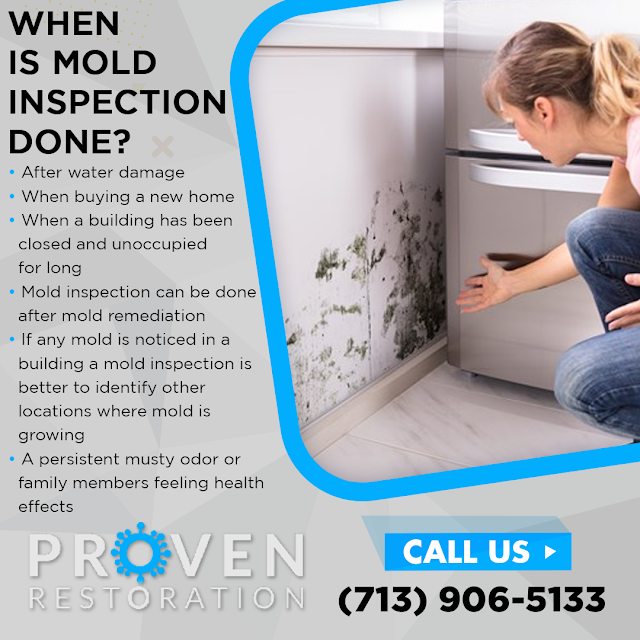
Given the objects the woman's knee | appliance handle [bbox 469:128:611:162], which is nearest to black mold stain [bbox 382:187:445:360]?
appliance handle [bbox 469:128:611:162]

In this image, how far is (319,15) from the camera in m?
0.65

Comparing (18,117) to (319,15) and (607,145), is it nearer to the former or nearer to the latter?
(319,15)

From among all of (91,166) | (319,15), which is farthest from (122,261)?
(319,15)

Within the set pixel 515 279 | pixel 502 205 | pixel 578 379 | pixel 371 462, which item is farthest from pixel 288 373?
pixel 502 205

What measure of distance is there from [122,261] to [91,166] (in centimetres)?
7

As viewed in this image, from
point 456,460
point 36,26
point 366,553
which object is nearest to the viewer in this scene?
point 36,26

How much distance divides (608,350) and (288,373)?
29cm

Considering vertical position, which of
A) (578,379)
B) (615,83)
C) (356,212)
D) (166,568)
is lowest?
(166,568)

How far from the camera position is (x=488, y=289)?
3.06 feet

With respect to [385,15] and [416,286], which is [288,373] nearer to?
[385,15]

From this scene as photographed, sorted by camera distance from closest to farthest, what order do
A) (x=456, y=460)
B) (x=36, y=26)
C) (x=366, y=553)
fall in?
(x=36, y=26) → (x=366, y=553) → (x=456, y=460)

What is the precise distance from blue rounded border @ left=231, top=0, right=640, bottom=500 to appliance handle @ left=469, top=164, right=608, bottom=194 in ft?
1.03

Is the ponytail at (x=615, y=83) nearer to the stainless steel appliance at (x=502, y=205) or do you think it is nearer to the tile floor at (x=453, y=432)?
the stainless steel appliance at (x=502, y=205)

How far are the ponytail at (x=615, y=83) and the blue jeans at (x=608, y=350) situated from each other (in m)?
0.11
